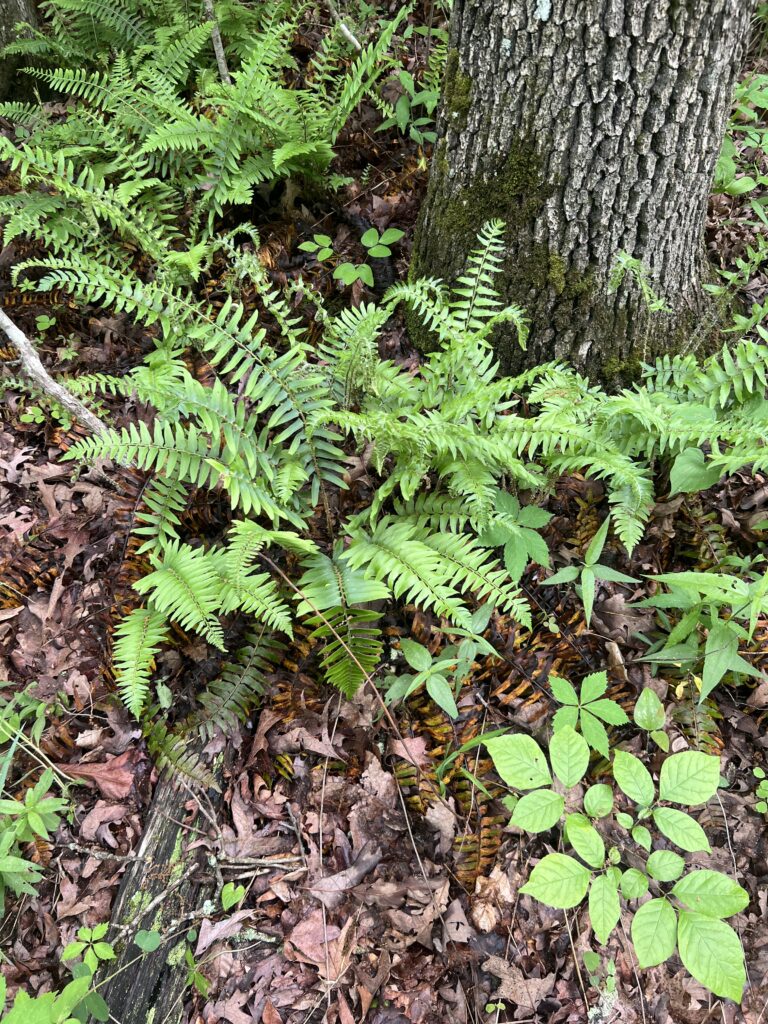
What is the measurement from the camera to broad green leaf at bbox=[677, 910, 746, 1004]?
191cm

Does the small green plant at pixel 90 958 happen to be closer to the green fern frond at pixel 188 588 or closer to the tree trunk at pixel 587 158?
the green fern frond at pixel 188 588

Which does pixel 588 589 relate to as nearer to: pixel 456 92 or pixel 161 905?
pixel 161 905

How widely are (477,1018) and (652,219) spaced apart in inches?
134

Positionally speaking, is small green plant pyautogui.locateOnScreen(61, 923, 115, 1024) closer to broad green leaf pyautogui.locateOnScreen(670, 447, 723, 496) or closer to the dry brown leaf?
the dry brown leaf

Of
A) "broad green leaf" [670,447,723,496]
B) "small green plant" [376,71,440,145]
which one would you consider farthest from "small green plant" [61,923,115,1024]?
"small green plant" [376,71,440,145]

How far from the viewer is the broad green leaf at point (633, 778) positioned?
7.32ft

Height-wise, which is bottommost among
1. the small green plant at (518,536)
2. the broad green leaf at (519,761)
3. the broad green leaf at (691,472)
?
the broad green leaf at (519,761)

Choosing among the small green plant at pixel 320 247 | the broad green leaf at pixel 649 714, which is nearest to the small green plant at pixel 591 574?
the broad green leaf at pixel 649 714

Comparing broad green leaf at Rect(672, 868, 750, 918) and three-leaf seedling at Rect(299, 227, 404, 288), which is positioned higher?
three-leaf seedling at Rect(299, 227, 404, 288)

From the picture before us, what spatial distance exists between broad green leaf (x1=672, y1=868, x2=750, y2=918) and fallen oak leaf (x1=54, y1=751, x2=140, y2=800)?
221 cm

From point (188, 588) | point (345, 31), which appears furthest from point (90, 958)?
point (345, 31)

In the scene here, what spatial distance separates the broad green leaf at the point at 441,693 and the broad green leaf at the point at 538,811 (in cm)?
49

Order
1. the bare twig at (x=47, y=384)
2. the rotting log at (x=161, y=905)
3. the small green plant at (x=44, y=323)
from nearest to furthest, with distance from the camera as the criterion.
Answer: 1. the rotting log at (x=161, y=905)
2. the bare twig at (x=47, y=384)
3. the small green plant at (x=44, y=323)

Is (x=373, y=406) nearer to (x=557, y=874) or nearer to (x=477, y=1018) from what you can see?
(x=557, y=874)
